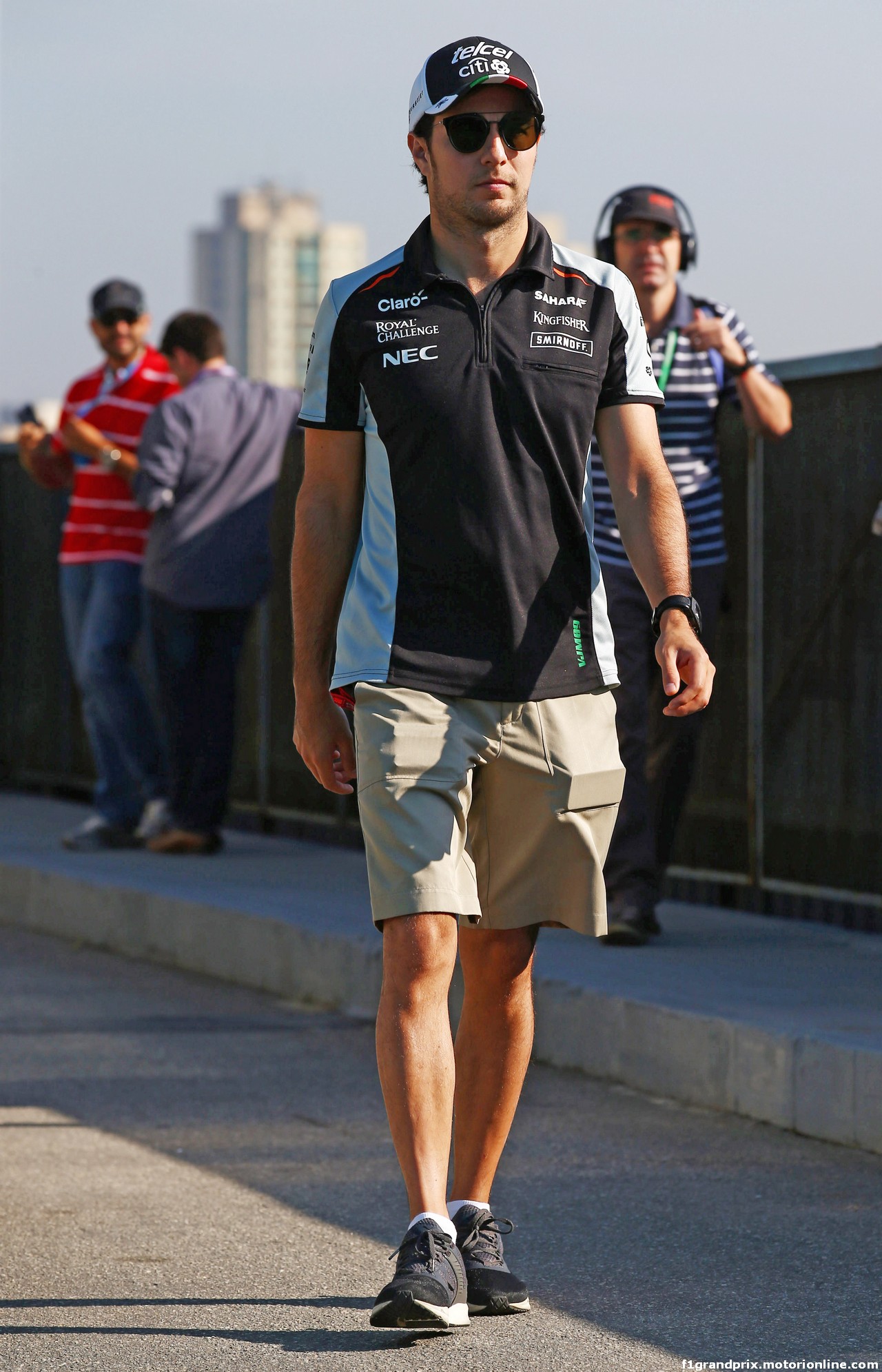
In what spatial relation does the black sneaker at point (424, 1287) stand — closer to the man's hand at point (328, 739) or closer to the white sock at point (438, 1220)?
the white sock at point (438, 1220)

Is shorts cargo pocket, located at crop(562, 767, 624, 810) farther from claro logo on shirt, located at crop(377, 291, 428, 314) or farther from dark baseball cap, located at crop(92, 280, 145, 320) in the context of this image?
dark baseball cap, located at crop(92, 280, 145, 320)

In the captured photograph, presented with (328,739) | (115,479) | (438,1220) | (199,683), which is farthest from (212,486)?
(438,1220)

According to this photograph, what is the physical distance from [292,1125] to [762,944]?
6.85ft

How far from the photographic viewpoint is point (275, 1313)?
12.5 feet

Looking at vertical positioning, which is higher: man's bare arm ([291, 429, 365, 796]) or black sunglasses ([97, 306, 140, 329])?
black sunglasses ([97, 306, 140, 329])

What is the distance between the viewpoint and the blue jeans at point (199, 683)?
9055mm

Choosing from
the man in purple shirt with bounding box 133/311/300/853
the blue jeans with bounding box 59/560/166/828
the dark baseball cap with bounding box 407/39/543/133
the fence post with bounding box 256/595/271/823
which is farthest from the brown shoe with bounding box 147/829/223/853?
the dark baseball cap with bounding box 407/39/543/133

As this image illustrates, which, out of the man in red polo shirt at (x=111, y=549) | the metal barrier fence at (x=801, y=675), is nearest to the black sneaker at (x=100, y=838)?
the man in red polo shirt at (x=111, y=549)

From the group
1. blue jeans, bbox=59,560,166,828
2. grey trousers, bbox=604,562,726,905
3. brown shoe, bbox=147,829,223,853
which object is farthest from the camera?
blue jeans, bbox=59,560,166,828

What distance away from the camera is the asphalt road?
3646 millimetres

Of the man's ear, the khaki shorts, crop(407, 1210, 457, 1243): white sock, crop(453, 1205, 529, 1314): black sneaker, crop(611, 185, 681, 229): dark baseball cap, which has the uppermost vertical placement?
crop(611, 185, 681, 229): dark baseball cap

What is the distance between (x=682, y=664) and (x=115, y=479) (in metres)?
5.87

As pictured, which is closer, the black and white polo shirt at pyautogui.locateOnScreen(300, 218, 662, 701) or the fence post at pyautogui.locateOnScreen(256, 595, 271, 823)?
the black and white polo shirt at pyautogui.locateOnScreen(300, 218, 662, 701)

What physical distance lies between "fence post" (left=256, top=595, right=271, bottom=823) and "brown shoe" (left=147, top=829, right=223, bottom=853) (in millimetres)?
1139
